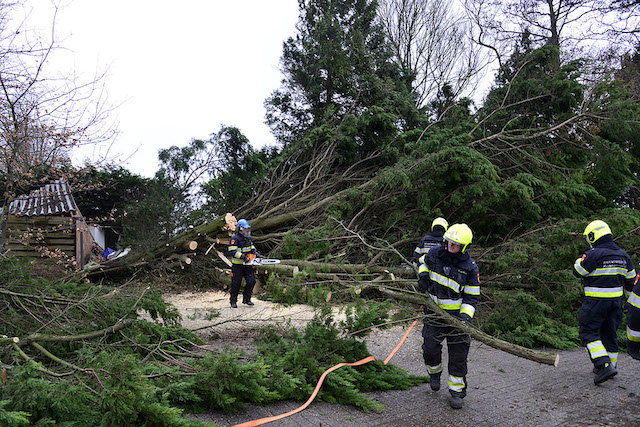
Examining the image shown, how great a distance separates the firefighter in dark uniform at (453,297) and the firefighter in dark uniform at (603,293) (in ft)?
4.51

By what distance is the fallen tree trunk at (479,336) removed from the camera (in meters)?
3.06

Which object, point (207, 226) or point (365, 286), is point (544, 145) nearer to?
point (365, 286)

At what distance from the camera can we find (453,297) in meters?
3.58

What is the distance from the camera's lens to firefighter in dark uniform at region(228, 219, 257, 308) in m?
7.43

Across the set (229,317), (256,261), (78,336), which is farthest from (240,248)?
(78,336)

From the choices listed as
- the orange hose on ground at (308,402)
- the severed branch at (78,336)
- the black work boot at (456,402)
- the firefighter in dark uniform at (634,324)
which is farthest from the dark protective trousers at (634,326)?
the severed branch at (78,336)

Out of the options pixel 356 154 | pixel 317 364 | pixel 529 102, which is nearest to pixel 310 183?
pixel 356 154

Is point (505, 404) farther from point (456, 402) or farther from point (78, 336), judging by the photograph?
point (78, 336)

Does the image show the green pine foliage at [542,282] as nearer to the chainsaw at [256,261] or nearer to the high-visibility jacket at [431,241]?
the high-visibility jacket at [431,241]

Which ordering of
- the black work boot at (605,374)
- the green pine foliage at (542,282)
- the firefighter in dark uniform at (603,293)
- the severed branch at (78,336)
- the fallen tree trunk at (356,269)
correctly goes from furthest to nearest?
the fallen tree trunk at (356,269) → the green pine foliage at (542,282) → the firefighter in dark uniform at (603,293) → the black work boot at (605,374) → the severed branch at (78,336)

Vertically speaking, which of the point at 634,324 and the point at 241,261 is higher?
the point at 241,261

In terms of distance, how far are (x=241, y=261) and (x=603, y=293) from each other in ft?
17.4

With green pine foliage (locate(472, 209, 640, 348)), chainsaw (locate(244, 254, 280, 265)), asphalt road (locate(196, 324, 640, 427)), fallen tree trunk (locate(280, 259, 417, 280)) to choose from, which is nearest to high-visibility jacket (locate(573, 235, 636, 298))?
asphalt road (locate(196, 324, 640, 427))

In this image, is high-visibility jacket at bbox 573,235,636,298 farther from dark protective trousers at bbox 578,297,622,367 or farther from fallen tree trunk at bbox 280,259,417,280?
fallen tree trunk at bbox 280,259,417,280
